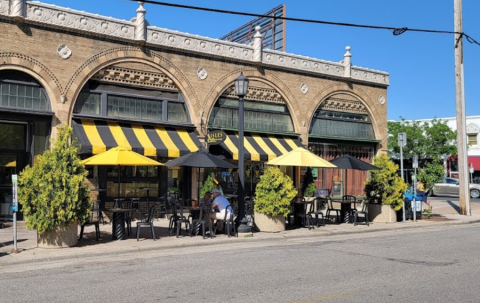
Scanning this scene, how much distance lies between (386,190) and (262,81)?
761 centimetres

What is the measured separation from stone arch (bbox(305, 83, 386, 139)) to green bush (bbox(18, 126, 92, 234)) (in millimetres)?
13830

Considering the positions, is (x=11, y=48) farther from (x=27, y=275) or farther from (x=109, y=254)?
(x=27, y=275)

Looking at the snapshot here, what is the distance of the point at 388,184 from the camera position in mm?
16609

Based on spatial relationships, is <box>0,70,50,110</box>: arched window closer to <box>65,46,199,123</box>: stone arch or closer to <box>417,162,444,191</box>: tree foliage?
<box>65,46,199,123</box>: stone arch

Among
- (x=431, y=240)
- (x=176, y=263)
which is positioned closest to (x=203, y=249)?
(x=176, y=263)

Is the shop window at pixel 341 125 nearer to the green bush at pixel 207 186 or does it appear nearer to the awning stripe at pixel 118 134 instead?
the green bush at pixel 207 186

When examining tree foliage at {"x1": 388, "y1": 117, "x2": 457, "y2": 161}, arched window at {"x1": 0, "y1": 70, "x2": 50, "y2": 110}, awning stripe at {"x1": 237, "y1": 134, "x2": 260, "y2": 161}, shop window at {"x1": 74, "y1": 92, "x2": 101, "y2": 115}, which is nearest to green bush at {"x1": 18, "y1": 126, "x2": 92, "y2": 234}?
arched window at {"x1": 0, "y1": 70, "x2": 50, "y2": 110}

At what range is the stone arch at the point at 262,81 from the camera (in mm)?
19375

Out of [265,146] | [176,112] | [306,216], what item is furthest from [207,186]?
[265,146]

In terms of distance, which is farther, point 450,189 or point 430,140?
point 430,140

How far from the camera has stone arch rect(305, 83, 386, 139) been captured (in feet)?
75.4

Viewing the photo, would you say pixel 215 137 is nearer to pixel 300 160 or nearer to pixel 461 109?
pixel 300 160

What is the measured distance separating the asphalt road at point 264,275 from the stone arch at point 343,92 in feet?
39.8

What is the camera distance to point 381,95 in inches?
1030
